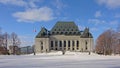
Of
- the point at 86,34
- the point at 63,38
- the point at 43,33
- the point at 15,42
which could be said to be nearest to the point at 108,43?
the point at 15,42

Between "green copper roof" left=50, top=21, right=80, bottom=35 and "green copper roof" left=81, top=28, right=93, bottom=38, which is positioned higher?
"green copper roof" left=50, top=21, right=80, bottom=35

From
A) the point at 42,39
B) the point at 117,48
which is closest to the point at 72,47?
the point at 42,39

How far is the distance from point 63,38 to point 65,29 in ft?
21.2

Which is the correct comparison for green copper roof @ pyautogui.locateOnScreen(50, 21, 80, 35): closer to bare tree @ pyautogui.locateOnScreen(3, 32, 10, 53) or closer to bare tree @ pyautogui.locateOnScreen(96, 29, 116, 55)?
bare tree @ pyautogui.locateOnScreen(96, 29, 116, 55)

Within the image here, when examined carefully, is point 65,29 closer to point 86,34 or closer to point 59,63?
point 86,34

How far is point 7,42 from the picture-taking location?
92.9m

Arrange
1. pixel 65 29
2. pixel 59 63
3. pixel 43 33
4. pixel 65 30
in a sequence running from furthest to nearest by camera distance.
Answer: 1. pixel 43 33
2. pixel 65 29
3. pixel 65 30
4. pixel 59 63

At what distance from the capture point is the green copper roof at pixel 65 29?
159 m

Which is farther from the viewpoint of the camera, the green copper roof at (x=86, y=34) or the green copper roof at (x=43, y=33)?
the green copper roof at (x=43, y=33)

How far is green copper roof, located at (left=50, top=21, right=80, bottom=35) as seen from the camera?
15862 centimetres

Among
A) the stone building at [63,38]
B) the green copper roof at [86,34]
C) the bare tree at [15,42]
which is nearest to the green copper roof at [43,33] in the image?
the stone building at [63,38]

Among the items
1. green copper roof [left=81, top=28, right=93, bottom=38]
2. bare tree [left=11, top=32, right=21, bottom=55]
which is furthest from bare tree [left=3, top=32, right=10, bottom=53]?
green copper roof [left=81, top=28, right=93, bottom=38]

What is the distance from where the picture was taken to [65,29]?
160 m

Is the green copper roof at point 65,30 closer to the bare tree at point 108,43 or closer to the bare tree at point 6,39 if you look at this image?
the bare tree at point 108,43
